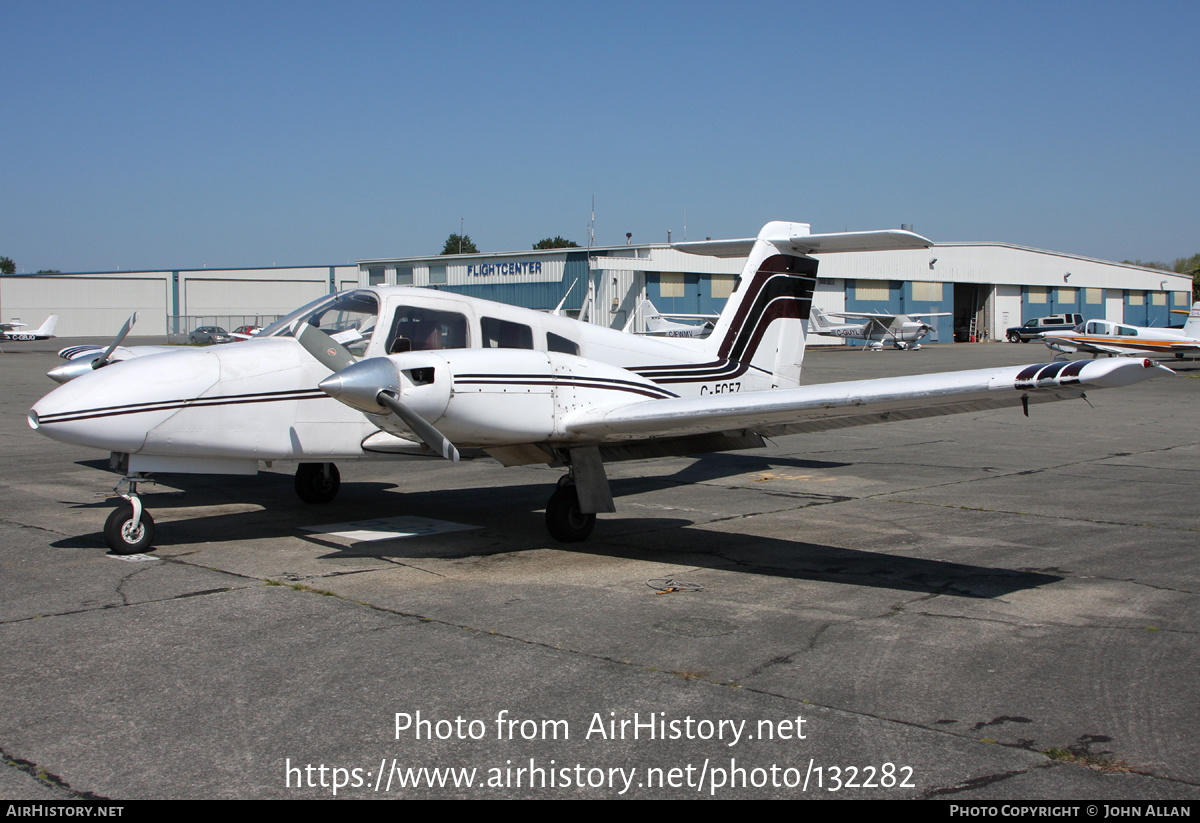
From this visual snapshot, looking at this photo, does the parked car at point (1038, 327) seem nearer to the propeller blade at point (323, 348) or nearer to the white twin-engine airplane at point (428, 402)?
the white twin-engine airplane at point (428, 402)

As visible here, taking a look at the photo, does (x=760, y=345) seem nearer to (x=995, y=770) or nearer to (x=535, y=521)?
(x=535, y=521)

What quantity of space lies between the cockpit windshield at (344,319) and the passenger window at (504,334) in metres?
1.01

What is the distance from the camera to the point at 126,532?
26.1ft

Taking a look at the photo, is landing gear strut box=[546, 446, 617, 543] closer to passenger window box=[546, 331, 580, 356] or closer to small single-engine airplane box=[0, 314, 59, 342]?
passenger window box=[546, 331, 580, 356]

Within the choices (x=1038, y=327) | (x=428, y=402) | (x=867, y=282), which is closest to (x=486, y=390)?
(x=428, y=402)

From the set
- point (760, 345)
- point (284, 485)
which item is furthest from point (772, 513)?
point (284, 485)

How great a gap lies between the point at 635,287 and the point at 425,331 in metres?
47.3

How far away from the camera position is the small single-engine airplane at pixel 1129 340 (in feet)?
126

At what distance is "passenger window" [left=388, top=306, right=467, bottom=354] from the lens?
8484 mm

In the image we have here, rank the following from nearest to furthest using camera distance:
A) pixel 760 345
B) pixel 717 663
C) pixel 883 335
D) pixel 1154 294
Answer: pixel 717 663 → pixel 760 345 → pixel 883 335 → pixel 1154 294

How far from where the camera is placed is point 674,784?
12.6 feet

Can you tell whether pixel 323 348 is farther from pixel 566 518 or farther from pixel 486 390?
pixel 566 518

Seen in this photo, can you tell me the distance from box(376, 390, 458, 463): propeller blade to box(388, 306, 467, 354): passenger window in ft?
4.64

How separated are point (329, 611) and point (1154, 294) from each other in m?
95.1
